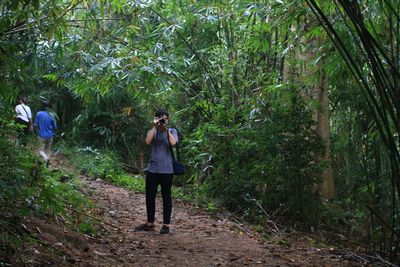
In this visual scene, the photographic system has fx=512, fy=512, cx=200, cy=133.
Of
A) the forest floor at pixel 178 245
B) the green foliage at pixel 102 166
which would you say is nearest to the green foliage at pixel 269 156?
the forest floor at pixel 178 245

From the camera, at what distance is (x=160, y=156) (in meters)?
5.17

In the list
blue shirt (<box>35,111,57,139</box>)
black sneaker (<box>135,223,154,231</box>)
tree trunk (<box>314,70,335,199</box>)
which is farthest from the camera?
blue shirt (<box>35,111,57,139</box>)

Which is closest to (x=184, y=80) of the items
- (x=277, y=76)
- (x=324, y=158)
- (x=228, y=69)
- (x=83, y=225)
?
(x=228, y=69)

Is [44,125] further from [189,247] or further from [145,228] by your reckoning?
[189,247]

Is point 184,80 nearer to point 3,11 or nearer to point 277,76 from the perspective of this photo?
point 277,76

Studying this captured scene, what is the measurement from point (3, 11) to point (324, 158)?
531 centimetres

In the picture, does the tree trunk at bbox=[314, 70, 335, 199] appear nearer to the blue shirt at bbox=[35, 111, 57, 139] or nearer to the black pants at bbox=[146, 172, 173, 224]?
the black pants at bbox=[146, 172, 173, 224]

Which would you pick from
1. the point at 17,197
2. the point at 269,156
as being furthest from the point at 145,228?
the point at 269,156

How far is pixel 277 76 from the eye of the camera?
7.06 meters

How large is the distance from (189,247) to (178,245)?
0.35ft

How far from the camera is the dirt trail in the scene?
4266mm

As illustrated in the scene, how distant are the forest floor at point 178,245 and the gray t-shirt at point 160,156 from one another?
0.67 meters

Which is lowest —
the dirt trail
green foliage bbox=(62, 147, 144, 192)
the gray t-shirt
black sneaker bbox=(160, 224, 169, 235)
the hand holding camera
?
the dirt trail

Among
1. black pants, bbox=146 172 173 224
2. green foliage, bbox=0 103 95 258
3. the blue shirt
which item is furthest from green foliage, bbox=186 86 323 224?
green foliage, bbox=0 103 95 258
